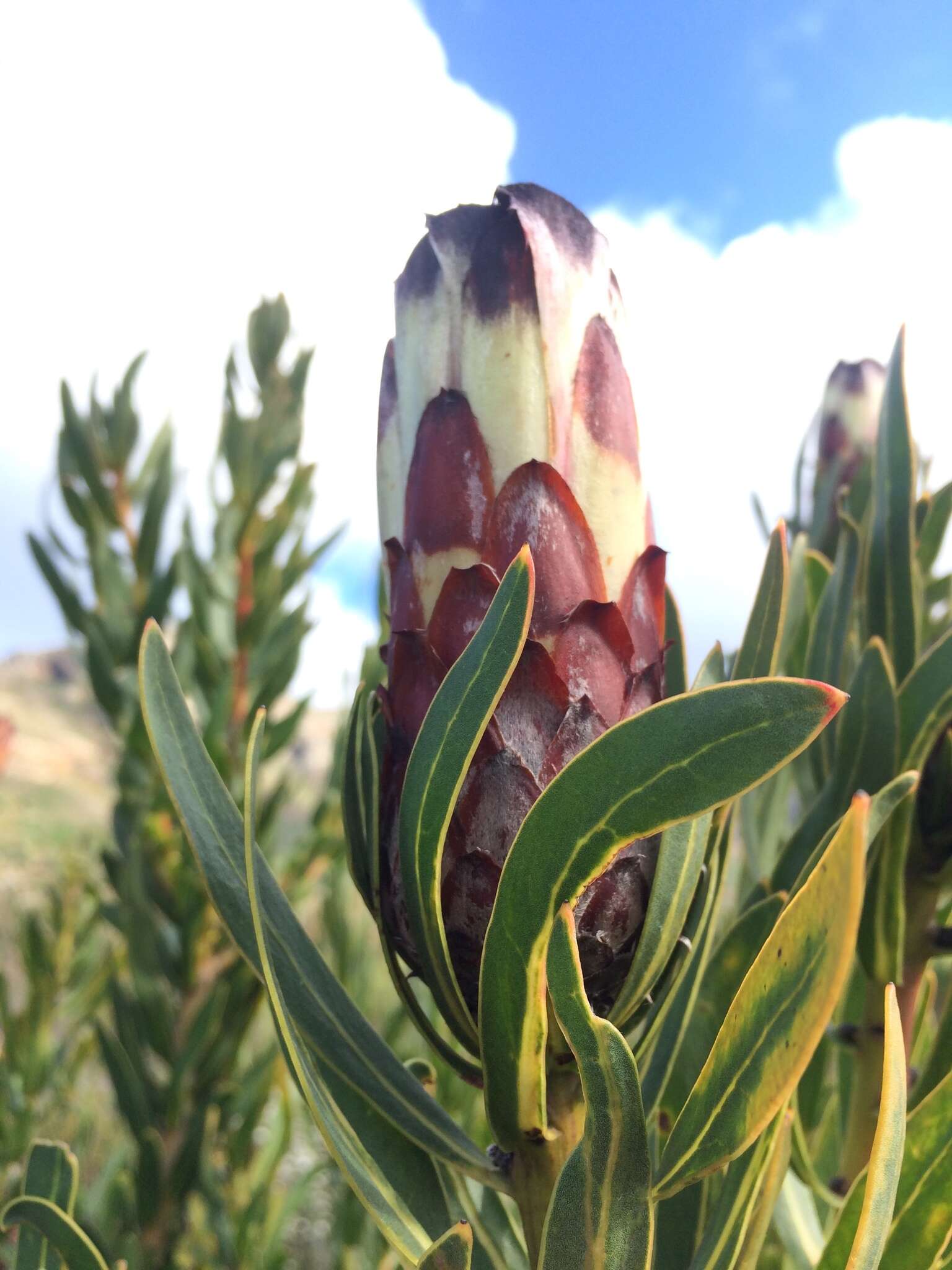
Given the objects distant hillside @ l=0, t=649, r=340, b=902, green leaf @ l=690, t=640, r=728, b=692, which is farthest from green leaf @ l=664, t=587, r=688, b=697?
distant hillside @ l=0, t=649, r=340, b=902

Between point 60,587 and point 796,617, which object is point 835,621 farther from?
point 60,587

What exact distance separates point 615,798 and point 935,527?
714mm

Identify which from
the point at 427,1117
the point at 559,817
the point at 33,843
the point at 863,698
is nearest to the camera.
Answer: the point at 559,817

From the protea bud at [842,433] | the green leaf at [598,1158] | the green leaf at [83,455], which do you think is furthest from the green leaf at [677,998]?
the green leaf at [83,455]

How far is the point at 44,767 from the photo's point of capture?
83.8ft

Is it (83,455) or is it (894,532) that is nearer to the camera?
(894,532)

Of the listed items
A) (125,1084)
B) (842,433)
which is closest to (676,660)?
(842,433)

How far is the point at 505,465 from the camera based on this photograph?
494mm

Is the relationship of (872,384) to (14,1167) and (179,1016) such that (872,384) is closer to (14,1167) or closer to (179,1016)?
(179,1016)

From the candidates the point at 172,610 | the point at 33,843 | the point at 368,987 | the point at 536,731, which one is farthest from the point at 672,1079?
the point at 33,843

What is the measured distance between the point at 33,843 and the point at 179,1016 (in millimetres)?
19480

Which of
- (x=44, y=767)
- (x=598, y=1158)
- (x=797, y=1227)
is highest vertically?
(x=44, y=767)

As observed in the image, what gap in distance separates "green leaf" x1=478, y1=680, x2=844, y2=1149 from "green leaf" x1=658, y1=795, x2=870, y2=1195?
0.05 meters

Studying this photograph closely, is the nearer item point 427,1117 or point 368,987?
point 427,1117
